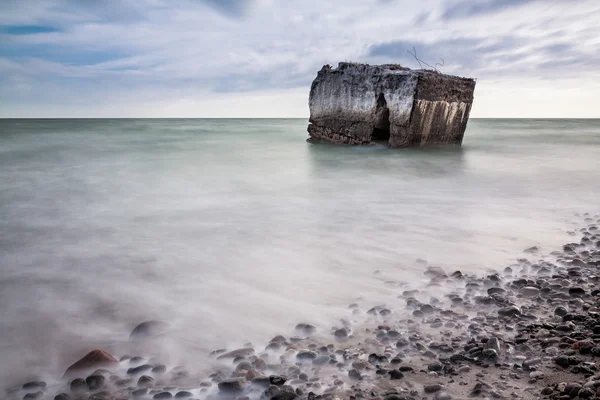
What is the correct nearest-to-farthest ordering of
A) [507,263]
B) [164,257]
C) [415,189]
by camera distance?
[507,263] → [164,257] → [415,189]

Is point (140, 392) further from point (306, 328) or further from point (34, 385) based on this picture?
point (306, 328)

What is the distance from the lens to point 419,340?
6.86 feet

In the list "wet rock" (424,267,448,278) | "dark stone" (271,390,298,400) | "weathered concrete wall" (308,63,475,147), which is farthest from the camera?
"weathered concrete wall" (308,63,475,147)

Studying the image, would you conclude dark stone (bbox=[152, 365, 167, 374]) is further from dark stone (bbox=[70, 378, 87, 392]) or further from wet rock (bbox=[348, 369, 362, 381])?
wet rock (bbox=[348, 369, 362, 381])

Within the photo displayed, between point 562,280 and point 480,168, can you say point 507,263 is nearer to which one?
point 562,280

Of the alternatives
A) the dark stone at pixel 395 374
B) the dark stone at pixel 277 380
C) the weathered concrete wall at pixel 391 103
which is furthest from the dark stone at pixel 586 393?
the weathered concrete wall at pixel 391 103

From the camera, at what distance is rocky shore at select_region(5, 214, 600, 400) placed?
67.0 inches

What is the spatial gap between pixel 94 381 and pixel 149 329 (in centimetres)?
47

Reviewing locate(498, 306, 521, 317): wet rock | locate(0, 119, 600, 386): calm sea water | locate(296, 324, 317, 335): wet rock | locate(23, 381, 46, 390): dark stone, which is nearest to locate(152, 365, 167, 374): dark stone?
locate(0, 119, 600, 386): calm sea water

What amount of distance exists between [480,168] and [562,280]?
23.2 ft

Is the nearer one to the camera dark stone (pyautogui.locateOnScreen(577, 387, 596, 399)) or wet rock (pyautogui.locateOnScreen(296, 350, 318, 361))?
dark stone (pyautogui.locateOnScreen(577, 387, 596, 399))

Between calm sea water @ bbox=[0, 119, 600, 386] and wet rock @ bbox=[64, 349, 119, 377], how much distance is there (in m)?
0.07

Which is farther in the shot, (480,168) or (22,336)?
(480,168)

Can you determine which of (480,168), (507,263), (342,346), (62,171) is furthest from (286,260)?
(62,171)
